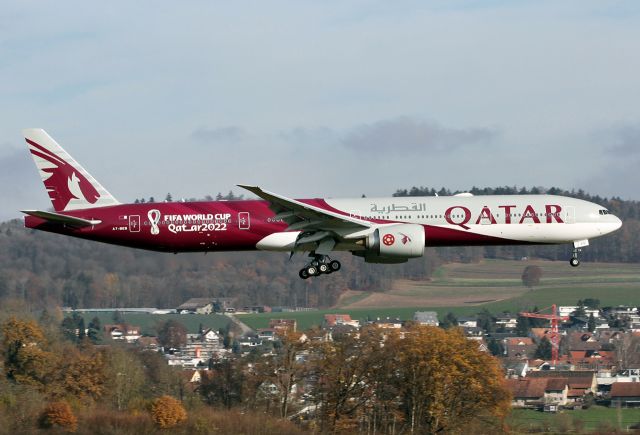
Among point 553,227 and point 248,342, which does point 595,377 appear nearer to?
point 248,342

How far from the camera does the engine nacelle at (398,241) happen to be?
47.5 metres

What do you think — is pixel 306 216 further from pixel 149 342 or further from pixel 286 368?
pixel 149 342

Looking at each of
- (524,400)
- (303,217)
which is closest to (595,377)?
(524,400)

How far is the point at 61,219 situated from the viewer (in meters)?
48.5

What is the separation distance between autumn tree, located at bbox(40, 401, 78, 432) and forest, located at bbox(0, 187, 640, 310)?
33.8 ft

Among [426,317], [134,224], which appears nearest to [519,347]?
[426,317]

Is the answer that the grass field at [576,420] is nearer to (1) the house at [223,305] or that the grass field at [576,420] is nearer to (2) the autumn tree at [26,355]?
(2) the autumn tree at [26,355]

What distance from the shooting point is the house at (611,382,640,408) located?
8575 cm

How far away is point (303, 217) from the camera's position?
156ft

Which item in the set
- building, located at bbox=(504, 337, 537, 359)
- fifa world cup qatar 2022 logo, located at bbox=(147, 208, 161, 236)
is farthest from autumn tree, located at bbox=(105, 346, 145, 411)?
building, located at bbox=(504, 337, 537, 359)

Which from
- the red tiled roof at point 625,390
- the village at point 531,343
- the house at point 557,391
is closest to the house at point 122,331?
the village at point 531,343

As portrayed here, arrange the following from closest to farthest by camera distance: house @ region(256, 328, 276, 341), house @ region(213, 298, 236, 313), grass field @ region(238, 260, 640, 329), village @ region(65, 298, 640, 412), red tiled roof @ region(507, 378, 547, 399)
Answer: red tiled roof @ region(507, 378, 547, 399)
village @ region(65, 298, 640, 412)
house @ region(213, 298, 236, 313)
house @ region(256, 328, 276, 341)
grass field @ region(238, 260, 640, 329)

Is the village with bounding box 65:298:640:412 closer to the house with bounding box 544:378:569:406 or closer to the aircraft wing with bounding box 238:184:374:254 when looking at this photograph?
the house with bounding box 544:378:569:406

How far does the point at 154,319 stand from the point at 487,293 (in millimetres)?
40399
